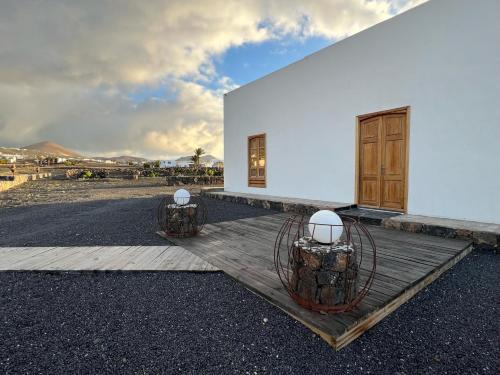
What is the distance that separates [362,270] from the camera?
2.58 metres

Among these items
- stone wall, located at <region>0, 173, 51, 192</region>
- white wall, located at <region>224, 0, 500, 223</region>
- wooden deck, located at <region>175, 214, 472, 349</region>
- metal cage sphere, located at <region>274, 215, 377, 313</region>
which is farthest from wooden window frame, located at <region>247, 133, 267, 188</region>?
stone wall, located at <region>0, 173, 51, 192</region>

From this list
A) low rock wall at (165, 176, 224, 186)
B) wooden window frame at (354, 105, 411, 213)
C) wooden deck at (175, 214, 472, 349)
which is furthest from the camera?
low rock wall at (165, 176, 224, 186)

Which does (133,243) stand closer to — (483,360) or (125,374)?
(125,374)

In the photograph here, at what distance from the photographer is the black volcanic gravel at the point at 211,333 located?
1.44m

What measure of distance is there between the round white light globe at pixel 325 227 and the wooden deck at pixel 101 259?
4.63 ft

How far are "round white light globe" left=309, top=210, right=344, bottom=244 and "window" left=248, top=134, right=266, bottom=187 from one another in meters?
6.42

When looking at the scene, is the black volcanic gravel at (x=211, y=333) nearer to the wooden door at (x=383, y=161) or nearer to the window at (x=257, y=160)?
the wooden door at (x=383, y=161)

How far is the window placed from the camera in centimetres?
825

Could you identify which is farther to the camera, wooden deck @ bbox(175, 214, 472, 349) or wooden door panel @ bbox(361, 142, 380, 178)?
wooden door panel @ bbox(361, 142, 380, 178)

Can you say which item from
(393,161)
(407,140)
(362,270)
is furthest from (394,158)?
(362,270)

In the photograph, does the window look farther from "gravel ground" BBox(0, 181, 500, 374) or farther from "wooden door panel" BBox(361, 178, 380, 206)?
"gravel ground" BBox(0, 181, 500, 374)

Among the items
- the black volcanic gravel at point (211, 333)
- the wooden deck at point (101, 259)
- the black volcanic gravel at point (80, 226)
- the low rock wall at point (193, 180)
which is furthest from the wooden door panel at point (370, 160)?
the low rock wall at point (193, 180)

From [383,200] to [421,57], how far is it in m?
2.90

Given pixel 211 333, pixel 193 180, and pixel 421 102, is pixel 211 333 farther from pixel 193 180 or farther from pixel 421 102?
pixel 193 180
